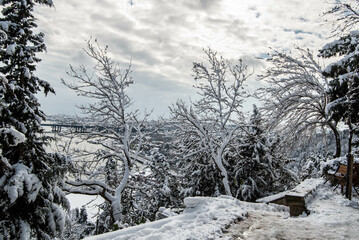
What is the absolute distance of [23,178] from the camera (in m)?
7.42

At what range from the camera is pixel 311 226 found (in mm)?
5254

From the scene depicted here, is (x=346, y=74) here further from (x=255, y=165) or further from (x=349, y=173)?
(x=255, y=165)

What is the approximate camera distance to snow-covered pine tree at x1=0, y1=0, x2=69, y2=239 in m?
7.52

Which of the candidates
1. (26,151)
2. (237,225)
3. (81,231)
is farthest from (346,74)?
(81,231)

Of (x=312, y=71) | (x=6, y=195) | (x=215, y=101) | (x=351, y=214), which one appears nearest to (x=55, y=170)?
(x=6, y=195)

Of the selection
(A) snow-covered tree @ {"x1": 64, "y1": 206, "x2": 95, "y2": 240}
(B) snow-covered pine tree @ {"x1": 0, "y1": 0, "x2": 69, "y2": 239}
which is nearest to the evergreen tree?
(B) snow-covered pine tree @ {"x1": 0, "y1": 0, "x2": 69, "y2": 239}

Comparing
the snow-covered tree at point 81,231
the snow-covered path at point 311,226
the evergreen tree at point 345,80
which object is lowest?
the snow-covered tree at point 81,231

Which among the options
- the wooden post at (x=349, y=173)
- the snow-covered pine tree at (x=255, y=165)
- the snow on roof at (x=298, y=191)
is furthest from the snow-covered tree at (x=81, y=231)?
the wooden post at (x=349, y=173)

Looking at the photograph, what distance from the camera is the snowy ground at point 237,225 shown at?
14.6 feet

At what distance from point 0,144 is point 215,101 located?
1319cm

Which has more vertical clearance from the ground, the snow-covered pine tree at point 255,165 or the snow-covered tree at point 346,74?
the snow-covered tree at point 346,74

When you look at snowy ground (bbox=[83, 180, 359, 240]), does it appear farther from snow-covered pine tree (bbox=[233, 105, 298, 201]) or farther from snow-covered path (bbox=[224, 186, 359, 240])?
snow-covered pine tree (bbox=[233, 105, 298, 201])

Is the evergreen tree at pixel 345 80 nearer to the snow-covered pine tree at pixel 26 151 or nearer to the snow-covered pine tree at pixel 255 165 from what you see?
the snow-covered pine tree at pixel 255 165

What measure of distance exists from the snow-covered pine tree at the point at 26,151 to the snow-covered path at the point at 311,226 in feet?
21.1
